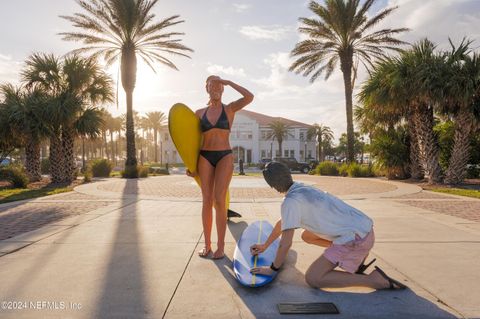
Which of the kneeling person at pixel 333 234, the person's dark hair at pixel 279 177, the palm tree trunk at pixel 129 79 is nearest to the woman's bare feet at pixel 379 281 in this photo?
the kneeling person at pixel 333 234

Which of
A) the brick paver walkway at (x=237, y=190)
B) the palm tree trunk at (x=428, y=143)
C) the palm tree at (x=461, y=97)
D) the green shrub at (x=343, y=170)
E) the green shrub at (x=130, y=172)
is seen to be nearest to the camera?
the brick paver walkway at (x=237, y=190)

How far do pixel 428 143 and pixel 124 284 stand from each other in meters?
14.8

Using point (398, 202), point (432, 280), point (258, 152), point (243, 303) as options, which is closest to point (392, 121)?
point (398, 202)

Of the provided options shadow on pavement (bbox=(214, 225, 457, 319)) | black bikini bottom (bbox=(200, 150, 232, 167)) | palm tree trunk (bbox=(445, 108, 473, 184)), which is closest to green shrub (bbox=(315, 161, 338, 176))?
palm tree trunk (bbox=(445, 108, 473, 184))

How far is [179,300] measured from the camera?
8.60 ft

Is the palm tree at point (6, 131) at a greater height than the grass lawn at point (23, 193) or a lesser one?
greater

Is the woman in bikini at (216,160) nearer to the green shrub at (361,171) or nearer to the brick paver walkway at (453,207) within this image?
the brick paver walkway at (453,207)

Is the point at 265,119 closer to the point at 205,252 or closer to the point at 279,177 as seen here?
the point at 205,252

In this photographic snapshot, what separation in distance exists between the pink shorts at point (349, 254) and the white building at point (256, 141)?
56.4 m

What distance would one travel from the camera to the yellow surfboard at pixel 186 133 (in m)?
3.69

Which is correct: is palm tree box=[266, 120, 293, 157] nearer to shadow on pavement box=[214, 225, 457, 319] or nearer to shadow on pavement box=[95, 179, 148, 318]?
shadow on pavement box=[95, 179, 148, 318]

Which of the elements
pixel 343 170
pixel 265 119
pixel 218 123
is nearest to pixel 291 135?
pixel 265 119

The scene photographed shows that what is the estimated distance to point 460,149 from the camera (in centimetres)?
1373

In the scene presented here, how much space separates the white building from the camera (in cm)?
6069
